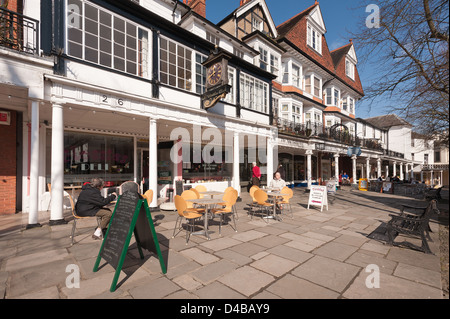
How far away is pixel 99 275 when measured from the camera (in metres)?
3.27

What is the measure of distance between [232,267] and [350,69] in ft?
103

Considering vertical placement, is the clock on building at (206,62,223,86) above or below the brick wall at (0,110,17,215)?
above

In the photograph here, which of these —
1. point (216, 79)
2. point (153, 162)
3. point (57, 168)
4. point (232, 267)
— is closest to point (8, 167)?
point (57, 168)

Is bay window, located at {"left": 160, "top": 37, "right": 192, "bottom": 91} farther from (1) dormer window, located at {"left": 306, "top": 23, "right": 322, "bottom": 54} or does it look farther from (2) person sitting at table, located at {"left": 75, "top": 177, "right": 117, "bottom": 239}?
(1) dormer window, located at {"left": 306, "top": 23, "right": 322, "bottom": 54}

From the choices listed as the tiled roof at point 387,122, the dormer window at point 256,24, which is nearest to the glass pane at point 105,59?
the dormer window at point 256,24

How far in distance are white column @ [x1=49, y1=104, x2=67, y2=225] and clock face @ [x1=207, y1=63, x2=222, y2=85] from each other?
5397mm

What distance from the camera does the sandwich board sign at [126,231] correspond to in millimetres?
3047

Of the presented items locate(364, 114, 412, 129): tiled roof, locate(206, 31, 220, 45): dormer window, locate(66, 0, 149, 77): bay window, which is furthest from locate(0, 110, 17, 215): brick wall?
locate(364, 114, 412, 129): tiled roof

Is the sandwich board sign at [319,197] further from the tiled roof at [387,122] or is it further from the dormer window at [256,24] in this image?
the tiled roof at [387,122]

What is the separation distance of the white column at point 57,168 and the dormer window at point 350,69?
29.8 m

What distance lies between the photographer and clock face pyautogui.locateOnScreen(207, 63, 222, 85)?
8430mm

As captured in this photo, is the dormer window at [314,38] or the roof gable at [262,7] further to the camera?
the dormer window at [314,38]
